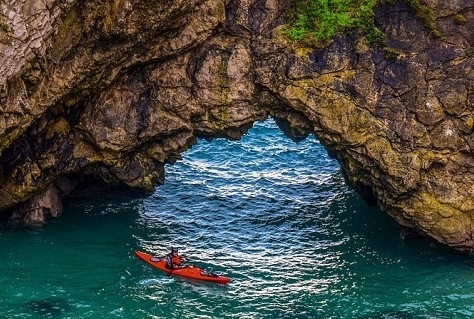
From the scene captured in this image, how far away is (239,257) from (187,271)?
12.8 ft

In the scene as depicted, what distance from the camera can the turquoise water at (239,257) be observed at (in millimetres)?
36719

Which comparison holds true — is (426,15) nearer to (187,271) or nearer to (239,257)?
(239,257)

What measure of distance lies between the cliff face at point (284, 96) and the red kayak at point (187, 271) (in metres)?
6.32

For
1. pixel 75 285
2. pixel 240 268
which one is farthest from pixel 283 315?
pixel 75 285

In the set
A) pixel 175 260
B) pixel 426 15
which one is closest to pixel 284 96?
pixel 426 15

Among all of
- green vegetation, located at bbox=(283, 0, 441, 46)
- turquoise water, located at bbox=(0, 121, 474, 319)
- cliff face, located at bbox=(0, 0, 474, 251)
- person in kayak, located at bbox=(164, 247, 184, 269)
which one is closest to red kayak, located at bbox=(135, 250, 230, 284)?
person in kayak, located at bbox=(164, 247, 184, 269)

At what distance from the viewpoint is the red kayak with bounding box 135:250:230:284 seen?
127 feet

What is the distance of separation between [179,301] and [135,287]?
2.72m

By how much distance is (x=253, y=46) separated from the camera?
39.5m

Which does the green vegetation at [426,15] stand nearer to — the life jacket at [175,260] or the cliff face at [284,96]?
the cliff face at [284,96]

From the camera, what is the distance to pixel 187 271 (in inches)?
1542

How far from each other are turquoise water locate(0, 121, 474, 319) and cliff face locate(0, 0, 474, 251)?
140 inches

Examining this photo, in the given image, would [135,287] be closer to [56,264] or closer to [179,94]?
[56,264]

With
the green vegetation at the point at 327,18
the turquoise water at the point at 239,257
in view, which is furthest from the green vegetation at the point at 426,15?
the turquoise water at the point at 239,257
